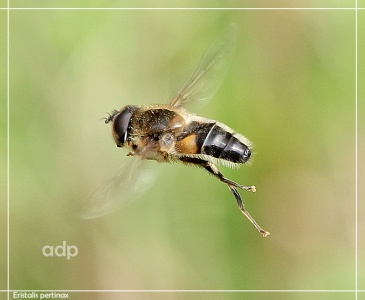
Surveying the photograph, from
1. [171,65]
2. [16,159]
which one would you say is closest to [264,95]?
[171,65]

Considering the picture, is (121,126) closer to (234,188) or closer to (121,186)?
(121,186)

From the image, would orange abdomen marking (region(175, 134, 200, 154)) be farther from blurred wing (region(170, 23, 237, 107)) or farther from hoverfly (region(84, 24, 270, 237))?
blurred wing (region(170, 23, 237, 107))

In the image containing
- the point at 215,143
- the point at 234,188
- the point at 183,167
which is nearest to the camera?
the point at 215,143

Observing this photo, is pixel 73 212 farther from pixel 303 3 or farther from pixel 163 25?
pixel 303 3

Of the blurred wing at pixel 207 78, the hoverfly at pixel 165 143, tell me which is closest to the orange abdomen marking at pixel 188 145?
the hoverfly at pixel 165 143

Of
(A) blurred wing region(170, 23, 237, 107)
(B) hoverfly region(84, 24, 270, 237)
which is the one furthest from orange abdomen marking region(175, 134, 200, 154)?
(A) blurred wing region(170, 23, 237, 107)

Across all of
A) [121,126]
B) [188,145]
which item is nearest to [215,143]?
[188,145]

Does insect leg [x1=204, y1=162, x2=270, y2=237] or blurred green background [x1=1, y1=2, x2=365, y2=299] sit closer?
insect leg [x1=204, y1=162, x2=270, y2=237]
